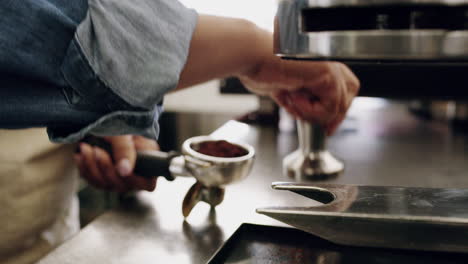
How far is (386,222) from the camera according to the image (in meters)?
0.44

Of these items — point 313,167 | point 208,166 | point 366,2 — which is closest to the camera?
point 366,2

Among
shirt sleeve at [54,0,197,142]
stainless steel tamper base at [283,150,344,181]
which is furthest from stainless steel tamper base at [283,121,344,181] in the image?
shirt sleeve at [54,0,197,142]

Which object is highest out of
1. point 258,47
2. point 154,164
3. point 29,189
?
point 258,47

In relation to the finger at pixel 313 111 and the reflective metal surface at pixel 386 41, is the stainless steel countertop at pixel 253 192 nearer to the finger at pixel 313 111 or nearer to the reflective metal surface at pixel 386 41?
the finger at pixel 313 111

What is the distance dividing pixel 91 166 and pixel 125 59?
46 centimetres

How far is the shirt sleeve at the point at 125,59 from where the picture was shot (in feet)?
1.50

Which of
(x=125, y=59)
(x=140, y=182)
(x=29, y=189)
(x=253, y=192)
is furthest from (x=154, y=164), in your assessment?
(x=29, y=189)

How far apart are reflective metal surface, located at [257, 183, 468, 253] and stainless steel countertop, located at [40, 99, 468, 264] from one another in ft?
0.38

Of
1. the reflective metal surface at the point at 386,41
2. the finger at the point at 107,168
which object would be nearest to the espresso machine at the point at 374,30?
the reflective metal surface at the point at 386,41

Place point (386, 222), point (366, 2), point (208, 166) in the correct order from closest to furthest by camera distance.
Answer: point (366, 2)
point (386, 222)
point (208, 166)

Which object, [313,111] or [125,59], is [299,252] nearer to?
[125,59]

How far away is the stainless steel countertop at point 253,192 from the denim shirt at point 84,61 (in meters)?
0.14

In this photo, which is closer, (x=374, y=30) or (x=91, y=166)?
(x=374, y=30)

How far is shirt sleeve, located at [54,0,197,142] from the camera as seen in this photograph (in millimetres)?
456
